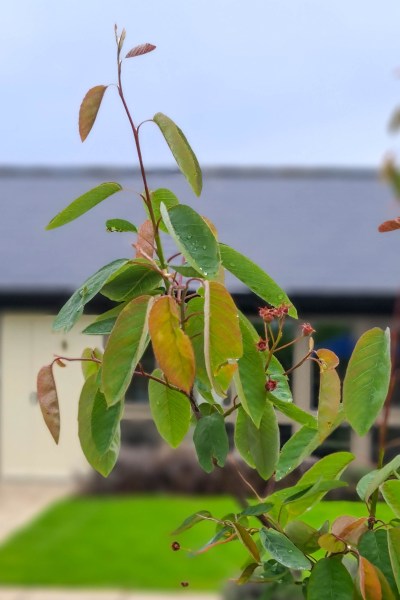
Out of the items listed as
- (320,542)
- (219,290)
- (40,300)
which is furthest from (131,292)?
(40,300)

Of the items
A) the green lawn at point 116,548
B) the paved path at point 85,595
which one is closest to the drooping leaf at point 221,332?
the green lawn at point 116,548

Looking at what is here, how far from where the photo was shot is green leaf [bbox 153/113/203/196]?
1.96ft

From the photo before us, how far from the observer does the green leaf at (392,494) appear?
2.06 ft

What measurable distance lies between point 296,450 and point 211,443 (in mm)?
91

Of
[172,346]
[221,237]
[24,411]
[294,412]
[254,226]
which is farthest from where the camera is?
[254,226]

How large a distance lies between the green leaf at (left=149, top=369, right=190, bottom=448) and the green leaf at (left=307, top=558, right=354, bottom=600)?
145 millimetres

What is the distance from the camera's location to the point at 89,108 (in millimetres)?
627

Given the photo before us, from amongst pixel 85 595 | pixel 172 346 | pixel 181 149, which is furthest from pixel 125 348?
pixel 85 595

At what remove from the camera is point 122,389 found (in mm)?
559

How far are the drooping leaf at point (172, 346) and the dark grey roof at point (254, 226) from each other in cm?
665

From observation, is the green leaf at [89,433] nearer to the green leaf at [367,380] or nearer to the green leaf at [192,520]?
the green leaf at [192,520]

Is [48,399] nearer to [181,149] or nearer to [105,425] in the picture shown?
[105,425]

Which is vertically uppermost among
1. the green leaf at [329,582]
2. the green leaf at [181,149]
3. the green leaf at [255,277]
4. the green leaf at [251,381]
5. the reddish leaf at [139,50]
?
the reddish leaf at [139,50]

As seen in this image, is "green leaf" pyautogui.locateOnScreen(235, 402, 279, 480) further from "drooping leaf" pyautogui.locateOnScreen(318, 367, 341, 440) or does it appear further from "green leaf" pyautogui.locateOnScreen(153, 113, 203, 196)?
"green leaf" pyautogui.locateOnScreen(153, 113, 203, 196)
